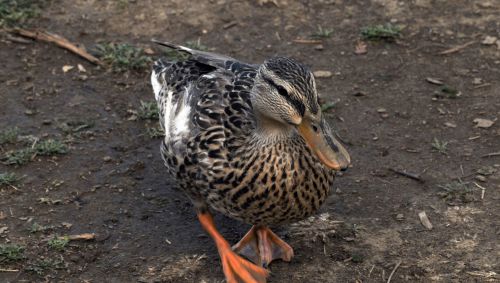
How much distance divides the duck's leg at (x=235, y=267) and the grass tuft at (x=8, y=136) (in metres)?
1.94

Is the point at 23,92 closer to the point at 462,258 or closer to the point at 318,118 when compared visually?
the point at 318,118

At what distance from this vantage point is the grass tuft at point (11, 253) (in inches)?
193

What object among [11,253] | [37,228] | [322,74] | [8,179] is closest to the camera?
[11,253]

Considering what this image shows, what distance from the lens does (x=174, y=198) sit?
18.3 ft

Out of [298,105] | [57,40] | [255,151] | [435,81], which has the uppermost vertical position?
[298,105]

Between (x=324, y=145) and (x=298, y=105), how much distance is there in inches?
10.0

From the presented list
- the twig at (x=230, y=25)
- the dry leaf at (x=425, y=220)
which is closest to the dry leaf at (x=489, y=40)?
the twig at (x=230, y=25)

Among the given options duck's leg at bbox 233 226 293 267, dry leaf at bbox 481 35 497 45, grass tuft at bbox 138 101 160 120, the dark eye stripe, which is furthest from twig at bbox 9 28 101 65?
dry leaf at bbox 481 35 497 45

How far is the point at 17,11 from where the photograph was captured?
7.61 m

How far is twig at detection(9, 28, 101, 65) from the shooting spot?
7.11m

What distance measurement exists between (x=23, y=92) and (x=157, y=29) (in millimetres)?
1444

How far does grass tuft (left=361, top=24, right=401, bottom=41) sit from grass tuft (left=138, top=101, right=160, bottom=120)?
6.86 ft

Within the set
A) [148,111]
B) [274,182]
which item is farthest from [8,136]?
[274,182]

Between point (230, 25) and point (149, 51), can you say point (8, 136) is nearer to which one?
Answer: point (149, 51)
